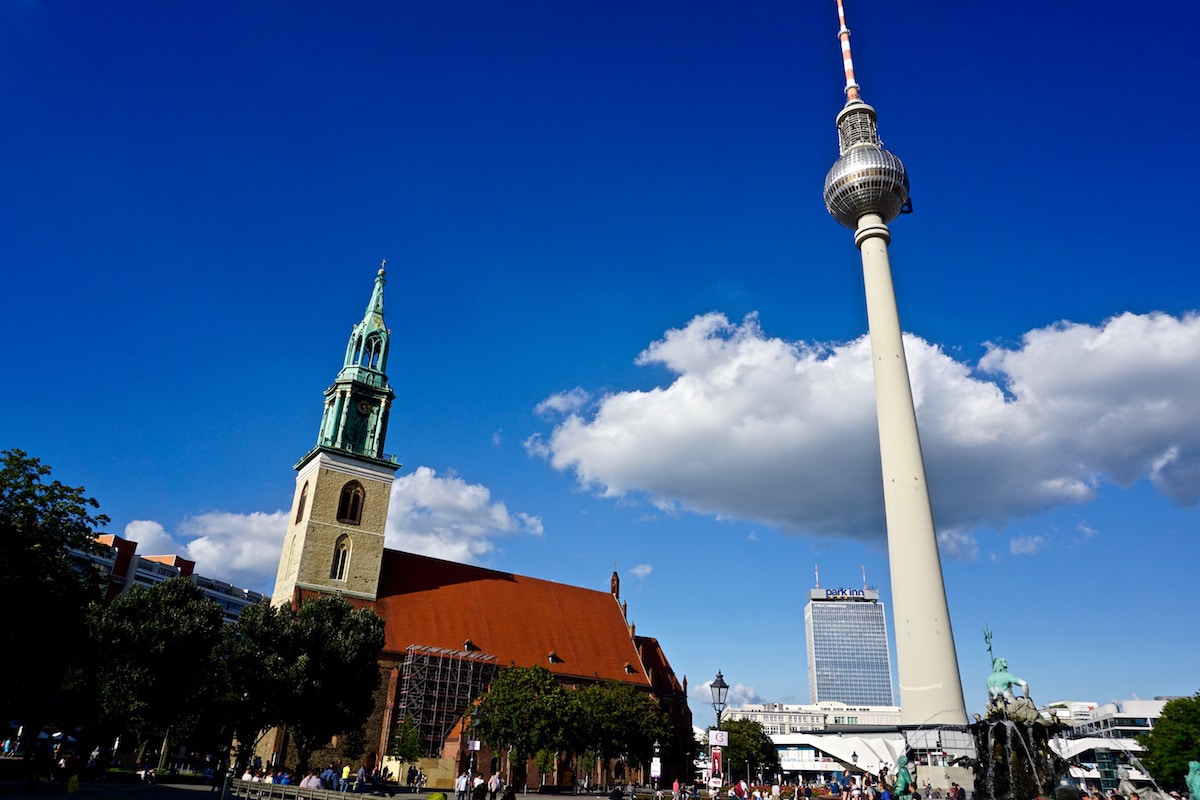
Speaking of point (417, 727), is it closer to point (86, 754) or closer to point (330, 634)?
point (330, 634)

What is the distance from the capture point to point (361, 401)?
5794cm

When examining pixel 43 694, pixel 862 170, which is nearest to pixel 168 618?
pixel 43 694

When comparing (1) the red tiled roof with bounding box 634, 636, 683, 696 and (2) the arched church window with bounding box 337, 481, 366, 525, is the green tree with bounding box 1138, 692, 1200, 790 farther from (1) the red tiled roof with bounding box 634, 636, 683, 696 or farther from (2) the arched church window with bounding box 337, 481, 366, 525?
(2) the arched church window with bounding box 337, 481, 366, 525

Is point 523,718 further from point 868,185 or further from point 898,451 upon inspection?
point 868,185

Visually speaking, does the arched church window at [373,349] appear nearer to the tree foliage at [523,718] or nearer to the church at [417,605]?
the church at [417,605]

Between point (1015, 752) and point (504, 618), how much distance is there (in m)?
41.6

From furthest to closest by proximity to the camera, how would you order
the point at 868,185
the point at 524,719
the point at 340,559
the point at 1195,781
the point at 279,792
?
the point at 340,559 → the point at 868,185 → the point at 524,719 → the point at 279,792 → the point at 1195,781

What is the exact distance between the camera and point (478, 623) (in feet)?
186

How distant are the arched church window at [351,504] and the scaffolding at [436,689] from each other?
32.9 ft

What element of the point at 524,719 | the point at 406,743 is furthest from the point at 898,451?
the point at 406,743

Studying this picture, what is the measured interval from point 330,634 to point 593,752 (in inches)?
664

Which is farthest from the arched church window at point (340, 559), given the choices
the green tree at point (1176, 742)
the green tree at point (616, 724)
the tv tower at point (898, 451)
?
the green tree at point (1176, 742)

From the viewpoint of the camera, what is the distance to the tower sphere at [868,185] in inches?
1871

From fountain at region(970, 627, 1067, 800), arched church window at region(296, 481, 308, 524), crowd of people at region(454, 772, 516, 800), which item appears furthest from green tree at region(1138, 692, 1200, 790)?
arched church window at region(296, 481, 308, 524)
